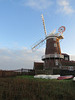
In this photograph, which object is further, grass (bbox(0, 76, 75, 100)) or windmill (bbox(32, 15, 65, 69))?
windmill (bbox(32, 15, 65, 69))

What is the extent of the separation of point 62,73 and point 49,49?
10.0 metres

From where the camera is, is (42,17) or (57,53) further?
(42,17)

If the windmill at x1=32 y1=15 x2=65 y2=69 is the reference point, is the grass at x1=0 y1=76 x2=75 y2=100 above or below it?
below

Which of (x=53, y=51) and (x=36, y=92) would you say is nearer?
(x=36, y=92)

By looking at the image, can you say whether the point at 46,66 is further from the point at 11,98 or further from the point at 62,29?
the point at 11,98

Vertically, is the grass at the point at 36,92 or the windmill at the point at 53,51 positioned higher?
the windmill at the point at 53,51

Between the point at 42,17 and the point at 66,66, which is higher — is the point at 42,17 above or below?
above

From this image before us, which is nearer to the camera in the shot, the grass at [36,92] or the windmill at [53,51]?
the grass at [36,92]

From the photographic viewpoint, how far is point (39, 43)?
3547 centimetres

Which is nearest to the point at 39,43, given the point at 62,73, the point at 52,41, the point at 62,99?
the point at 52,41

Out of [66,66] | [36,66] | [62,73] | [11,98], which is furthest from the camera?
[36,66]

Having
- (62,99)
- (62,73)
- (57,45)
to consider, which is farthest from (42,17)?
(62,99)

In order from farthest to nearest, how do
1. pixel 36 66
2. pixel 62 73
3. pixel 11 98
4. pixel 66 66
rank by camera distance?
pixel 36 66 → pixel 66 66 → pixel 62 73 → pixel 11 98

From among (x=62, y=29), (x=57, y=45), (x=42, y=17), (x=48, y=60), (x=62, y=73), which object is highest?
(x=42, y=17)
